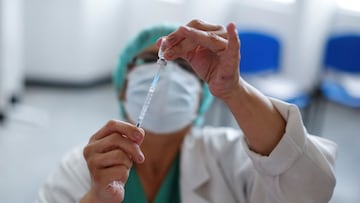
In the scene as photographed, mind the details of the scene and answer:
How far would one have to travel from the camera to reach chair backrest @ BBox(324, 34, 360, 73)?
3.16 m

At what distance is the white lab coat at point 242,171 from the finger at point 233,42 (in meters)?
0.20

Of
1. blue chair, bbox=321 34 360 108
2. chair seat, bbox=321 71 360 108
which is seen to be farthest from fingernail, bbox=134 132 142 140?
blue chair, bbox=321 34 360 108

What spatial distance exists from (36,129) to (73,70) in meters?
0.86

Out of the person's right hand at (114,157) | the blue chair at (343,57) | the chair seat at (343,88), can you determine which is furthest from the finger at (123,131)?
the blue chair at (343,57)

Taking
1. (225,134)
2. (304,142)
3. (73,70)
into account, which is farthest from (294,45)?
(304,142)

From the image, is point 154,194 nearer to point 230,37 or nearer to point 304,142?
point 304,142

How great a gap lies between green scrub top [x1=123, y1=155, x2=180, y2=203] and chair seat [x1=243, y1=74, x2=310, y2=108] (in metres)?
1.55

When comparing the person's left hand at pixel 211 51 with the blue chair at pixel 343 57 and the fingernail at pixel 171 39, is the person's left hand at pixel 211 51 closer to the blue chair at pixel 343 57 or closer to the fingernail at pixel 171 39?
the fingernail at pixel 171 39

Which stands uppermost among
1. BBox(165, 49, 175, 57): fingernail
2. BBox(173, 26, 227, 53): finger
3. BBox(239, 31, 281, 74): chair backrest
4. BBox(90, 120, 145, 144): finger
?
BBox(173, 26, 227, 53): finger

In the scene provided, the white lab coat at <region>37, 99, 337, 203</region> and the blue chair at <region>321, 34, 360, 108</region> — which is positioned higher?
the white lab coat at <region>37, 99, 337, 203</region>

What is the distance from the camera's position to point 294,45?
3.76 m

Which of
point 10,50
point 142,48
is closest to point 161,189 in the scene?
point 142,48

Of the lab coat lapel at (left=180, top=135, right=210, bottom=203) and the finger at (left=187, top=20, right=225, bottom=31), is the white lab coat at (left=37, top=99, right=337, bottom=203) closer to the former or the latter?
the lab coat lapel at (left=180, top=135, right=210, bottom=203)

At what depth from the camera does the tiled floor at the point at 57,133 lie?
105 inches
